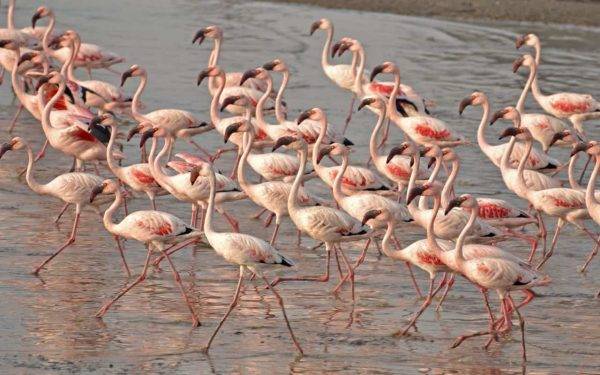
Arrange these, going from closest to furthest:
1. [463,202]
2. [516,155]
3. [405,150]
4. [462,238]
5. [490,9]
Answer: [462,238], [463,202], [405,150], [516,155], [490,9]

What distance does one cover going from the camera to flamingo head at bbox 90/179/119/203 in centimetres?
1073

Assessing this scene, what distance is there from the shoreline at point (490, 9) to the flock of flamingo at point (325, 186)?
12.5 meters

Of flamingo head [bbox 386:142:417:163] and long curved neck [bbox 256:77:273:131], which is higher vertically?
flamingo head [bbox 386:142:417:163]

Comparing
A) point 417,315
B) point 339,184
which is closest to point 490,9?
point 339,184

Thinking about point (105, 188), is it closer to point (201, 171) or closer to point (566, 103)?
point (201, 171)

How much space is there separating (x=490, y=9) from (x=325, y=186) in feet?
51.6

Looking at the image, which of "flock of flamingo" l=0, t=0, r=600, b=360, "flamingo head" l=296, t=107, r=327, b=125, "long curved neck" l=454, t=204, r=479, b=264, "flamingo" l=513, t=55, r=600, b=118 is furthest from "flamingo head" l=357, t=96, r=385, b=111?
"long curved neck" l=454, t=204, r=479, b=264

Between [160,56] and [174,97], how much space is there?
134 inches

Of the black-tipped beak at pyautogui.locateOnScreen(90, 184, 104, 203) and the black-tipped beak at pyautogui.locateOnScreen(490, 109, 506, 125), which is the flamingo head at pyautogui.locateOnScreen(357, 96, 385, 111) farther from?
the black-tipped beak at pyautogui.locateOnScreen(90, 184, 104, 203)

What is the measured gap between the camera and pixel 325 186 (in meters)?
14.5

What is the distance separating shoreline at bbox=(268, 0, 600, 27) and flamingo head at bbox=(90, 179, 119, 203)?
18.4 metres

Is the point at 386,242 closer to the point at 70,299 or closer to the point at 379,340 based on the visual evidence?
the point at 379,340

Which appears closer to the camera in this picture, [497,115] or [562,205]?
[562,205]

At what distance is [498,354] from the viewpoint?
31.3 feet
